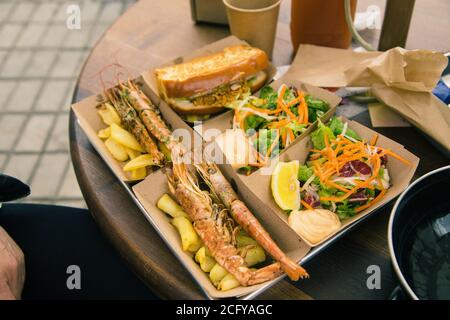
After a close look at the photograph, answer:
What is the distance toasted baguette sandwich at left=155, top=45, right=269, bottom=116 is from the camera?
4.49 ft

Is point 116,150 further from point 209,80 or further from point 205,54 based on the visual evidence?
point 205,54

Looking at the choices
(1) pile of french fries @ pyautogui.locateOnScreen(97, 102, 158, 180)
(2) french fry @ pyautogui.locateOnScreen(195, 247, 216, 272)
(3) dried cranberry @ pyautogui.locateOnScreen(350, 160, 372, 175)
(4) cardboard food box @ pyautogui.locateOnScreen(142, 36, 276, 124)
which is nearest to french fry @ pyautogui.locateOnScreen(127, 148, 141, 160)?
(1) pile of french fries @ pyautogui.locateOnScreen(97, 102, 158, 180)

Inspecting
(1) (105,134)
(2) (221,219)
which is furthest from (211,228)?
(1) (105,134)

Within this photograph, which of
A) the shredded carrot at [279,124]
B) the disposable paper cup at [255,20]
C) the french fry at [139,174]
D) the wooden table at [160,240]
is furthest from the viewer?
the disposable paper cup at [255,20]

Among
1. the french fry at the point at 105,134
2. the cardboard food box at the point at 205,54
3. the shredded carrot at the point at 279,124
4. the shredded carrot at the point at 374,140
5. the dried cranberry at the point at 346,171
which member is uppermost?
the cardboard food box at the point at 205,54

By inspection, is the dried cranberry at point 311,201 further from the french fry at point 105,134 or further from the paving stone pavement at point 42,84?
the paving stone pavement at point 42,84

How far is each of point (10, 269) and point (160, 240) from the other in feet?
1.34

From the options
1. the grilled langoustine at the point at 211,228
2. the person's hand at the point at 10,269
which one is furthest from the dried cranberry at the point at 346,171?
the person's hand at the point at 10,269

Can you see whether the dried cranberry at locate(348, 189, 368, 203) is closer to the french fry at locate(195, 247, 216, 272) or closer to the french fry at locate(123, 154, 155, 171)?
the french fry at locate(195, 247, 216, 272)

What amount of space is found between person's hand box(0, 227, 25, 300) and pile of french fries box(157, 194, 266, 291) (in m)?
0.42

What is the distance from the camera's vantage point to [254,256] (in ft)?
3.39

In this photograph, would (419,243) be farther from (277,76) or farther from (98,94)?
(98,94)

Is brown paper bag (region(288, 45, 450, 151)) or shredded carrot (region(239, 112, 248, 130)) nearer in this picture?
brown paper bag (region(288, 45, 450, 151))

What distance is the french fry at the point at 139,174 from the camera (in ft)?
3.89
